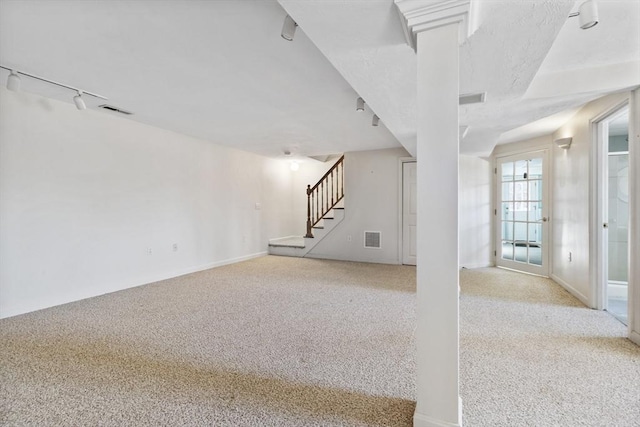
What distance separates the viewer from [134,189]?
13.6 ft

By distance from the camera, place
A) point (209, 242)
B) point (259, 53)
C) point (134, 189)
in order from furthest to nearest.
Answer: point (209, 242), point (134, 189), point (259, 53)

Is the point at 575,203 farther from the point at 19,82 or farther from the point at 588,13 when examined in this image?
the point at 19,82

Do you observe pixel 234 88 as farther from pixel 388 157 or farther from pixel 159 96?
pixel 388 157

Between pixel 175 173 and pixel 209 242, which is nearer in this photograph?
pixel 175 173

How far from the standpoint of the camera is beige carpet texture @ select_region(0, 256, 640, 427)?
1.61m

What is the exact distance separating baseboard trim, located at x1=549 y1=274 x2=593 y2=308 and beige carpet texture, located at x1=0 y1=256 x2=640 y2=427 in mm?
84

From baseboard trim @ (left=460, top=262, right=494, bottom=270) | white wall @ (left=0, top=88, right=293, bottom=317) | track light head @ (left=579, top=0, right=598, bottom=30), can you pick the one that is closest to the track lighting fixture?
track light head @ (left=579, top=0, right=598, bottom=30)

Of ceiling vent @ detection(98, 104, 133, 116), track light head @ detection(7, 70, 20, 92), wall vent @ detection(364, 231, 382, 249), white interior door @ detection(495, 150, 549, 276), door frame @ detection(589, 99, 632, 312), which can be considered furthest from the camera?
wall vent @ detection(364, 231, 382, 249)

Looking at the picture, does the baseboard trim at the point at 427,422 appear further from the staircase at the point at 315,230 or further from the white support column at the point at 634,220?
the staircase at the point at 315,230

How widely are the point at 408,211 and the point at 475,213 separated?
3.91 feet

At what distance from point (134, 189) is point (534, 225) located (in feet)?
20.2

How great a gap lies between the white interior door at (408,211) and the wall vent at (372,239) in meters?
0.49

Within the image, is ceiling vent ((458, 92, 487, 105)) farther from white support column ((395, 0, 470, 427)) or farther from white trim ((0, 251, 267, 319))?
white trim ((0, 251, 267, 319))

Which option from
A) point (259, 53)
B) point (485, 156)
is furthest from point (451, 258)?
point (485, 156)
